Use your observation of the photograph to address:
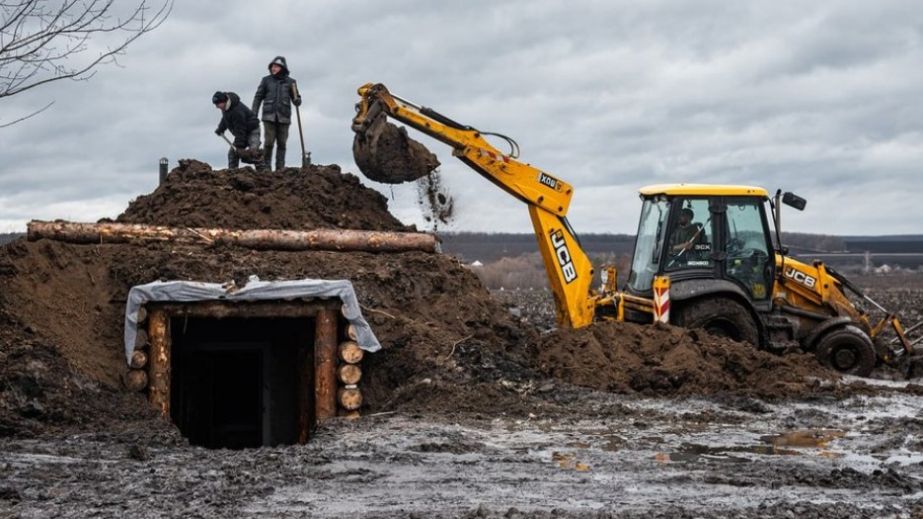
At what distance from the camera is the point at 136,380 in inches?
525

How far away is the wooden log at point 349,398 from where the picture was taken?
13.8m

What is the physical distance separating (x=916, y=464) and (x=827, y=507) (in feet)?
7.94

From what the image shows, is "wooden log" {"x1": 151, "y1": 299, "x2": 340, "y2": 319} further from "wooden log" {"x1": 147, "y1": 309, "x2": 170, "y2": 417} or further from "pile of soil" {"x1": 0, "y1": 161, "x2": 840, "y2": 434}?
"pile of soil" {"x1": 0, "y1": 161, "x2": 840, "y2": 434}

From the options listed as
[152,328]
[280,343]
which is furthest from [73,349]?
[280,343]

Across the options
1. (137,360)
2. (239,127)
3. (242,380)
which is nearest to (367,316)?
(137,360)

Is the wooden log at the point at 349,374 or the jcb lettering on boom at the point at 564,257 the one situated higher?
→ the jcb lettering on boom at the point at 564,257

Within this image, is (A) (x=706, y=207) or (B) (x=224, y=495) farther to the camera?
(A) (x=706, y=207)

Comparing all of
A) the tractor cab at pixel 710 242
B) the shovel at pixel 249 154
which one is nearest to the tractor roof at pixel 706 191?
the tractor cab at pixel 710 242

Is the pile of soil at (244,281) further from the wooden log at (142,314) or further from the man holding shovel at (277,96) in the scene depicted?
the man holding shovel at (277,96)

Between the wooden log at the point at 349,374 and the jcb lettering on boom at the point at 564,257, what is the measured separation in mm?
3927

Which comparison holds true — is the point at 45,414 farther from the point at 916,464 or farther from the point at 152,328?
the point at 916,464

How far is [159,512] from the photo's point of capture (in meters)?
7.80

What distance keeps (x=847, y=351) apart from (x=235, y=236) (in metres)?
8.32

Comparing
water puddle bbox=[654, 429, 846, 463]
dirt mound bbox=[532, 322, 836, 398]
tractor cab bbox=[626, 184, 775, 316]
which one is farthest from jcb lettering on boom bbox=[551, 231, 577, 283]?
water puddle bbox=[654, 429, 846, 463]
